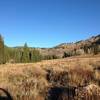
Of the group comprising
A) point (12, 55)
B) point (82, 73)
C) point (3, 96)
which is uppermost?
point (12, 55)

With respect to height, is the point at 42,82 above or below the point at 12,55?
below

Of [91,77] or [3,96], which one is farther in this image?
[91,77]

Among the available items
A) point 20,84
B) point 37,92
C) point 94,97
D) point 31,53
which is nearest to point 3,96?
point 20,84

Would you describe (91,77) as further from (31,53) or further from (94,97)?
(31,53)

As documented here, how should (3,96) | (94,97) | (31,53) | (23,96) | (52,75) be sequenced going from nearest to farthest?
(94,97)
(23,96)
(3,96)
(52,75)
(31,53)

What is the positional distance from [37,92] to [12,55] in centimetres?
10904

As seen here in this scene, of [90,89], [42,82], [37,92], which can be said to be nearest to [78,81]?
[42,82]

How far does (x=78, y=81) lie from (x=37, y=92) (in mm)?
2538

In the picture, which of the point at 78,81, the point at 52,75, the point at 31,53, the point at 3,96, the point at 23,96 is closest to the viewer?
the point at 23,96

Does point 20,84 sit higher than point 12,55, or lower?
lower

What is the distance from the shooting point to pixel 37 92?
37.4 ft

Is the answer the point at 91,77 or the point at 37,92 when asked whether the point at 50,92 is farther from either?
the point at 91,77

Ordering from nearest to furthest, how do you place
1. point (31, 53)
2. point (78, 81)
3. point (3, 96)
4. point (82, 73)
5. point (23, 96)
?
point (23, 96) → point (3, 96) → point (78, 81) → point (82, 73) → point (31, 53)

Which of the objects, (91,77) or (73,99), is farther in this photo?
(91,77)
